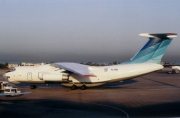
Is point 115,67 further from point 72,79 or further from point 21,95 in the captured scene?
point 21,95

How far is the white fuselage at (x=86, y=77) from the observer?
23453 millimetres

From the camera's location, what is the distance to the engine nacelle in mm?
23344

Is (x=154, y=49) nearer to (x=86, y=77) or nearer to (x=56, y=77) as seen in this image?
(x=86, y=77)

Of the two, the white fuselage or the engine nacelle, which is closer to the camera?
the engine nacelle

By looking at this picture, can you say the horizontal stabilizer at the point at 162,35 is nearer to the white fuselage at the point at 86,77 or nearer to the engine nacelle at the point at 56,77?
the white fuselage at the point at 86,77

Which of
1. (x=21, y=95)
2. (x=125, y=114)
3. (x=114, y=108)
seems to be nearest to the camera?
(x=125, y=114)

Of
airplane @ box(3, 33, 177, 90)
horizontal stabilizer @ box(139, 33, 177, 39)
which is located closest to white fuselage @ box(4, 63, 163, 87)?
airplane @ box(3, 33, 177, 90)

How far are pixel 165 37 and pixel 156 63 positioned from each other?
247 cm

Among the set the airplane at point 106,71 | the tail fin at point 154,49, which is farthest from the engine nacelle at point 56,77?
the tail fin at point 154,49

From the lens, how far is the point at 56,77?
2331 centimetres

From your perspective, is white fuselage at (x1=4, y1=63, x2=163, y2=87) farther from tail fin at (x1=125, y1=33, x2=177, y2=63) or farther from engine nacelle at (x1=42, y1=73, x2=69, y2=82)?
tail fin at (x1=125, y1=33, x2=177, y2=63)

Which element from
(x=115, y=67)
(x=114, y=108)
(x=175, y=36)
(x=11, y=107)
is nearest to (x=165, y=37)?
(x=175, y=36)

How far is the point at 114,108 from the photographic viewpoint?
14352 mm

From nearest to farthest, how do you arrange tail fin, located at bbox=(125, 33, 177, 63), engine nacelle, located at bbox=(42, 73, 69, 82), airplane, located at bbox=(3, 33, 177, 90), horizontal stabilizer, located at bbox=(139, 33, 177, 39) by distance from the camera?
1. horizontal stabilizer, located at bbox=(139, 33, 177, 39)
2. engine nacelle, located at bbox=(42, 73, 69, 82)
3. airplane, located at bbox=(3, 33, 177, 90)
4. tail fin, located at bbox=(125, 33, 177, 63)
